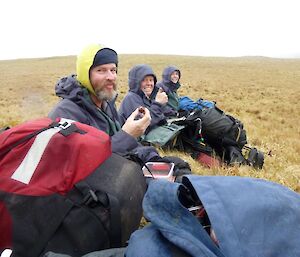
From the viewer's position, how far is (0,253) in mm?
1755

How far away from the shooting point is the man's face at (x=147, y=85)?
6347mm

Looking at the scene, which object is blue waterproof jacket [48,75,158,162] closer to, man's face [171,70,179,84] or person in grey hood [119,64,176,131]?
person in grey hood [119,64,176,131]

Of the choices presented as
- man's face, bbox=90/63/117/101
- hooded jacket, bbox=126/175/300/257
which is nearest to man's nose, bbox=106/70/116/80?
man's face, bbox=90/63/117/101

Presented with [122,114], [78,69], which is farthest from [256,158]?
[78,69]

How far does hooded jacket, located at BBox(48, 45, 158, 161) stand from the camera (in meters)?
3.12

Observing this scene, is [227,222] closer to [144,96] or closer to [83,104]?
[83,104]

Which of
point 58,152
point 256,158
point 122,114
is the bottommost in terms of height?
point 256,158

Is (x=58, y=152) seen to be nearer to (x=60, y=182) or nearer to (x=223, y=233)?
(x=60, y=182)

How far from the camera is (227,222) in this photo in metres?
1.28

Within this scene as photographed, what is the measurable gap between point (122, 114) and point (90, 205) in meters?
4.14

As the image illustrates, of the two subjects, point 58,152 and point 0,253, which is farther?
point 58,152

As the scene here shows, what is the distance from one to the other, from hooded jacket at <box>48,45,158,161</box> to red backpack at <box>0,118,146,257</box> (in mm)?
977

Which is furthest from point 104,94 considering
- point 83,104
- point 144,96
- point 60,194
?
point 144,96

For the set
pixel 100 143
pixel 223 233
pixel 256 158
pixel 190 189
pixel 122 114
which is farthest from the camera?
pixel 122 114
